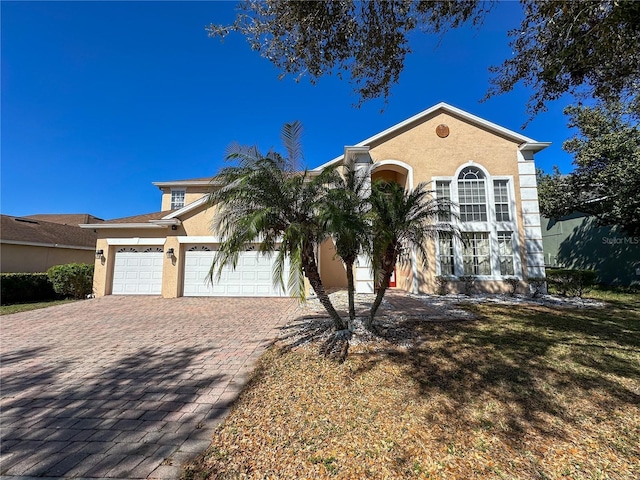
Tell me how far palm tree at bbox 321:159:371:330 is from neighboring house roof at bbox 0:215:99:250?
61.3 feet

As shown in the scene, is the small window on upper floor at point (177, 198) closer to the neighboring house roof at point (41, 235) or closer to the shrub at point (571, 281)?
the neighboring house roof at point (41, 235)

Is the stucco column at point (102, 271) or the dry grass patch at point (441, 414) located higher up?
the stucco column at point (102, 271)

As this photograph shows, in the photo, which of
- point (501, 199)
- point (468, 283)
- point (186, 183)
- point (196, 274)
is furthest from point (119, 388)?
point (501, 199)

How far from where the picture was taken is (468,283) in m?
12.1

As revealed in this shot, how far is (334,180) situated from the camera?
6441mm

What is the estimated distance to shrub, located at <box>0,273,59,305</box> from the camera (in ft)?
41.6

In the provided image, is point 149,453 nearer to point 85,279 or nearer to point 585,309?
point 585,309

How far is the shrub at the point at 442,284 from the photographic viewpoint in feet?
40.5

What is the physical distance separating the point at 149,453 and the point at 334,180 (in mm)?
5483

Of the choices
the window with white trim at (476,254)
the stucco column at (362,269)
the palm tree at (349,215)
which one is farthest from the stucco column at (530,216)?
the palm tree at (349,215)

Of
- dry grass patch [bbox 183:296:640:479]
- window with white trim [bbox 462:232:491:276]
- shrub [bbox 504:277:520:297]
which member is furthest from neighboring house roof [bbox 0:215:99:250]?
shrub [bbox 504:277:520:297]

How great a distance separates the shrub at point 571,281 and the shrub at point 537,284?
0.39 metres

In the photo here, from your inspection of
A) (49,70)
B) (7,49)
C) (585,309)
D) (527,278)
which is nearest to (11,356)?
(7,49)

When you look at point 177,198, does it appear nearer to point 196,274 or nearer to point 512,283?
point 196,274
